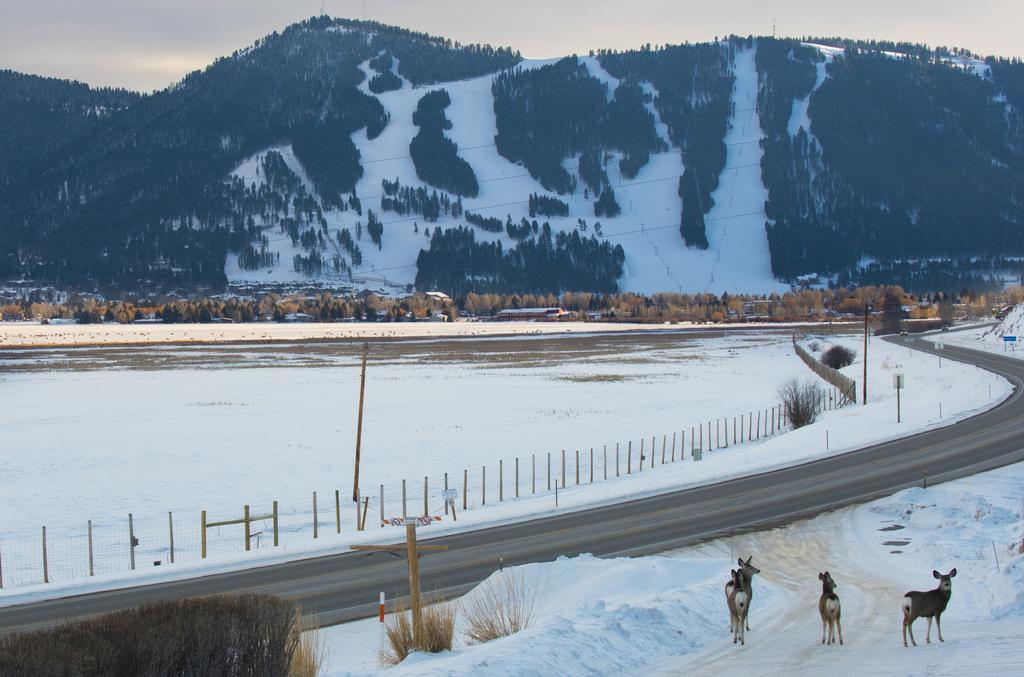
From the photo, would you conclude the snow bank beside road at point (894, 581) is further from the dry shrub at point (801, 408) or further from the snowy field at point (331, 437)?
the dry shrub at point (801, 408)

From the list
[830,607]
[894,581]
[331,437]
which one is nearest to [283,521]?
[894,581]

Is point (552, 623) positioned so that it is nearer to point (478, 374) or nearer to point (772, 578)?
point (772, 578)

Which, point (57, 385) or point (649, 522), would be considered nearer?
point (649, 522)

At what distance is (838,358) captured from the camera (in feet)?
344

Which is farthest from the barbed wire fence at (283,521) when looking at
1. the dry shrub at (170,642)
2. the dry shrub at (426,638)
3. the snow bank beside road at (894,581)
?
the dry shrub at (170,642)

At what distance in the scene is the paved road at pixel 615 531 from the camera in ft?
76.9

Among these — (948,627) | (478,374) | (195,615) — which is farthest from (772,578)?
(478,374)

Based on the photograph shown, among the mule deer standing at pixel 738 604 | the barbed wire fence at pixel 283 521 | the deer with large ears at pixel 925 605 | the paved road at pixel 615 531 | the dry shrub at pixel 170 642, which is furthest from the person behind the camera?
the barbed wire fence at pixel 283 521

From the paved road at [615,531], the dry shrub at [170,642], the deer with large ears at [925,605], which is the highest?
the dry shrub at [170,642]

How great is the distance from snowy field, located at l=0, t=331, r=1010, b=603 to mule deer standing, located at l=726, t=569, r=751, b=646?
14814 millimetres

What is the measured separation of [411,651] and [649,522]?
16.1 metres

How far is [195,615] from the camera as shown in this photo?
12977 mm

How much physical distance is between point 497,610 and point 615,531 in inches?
491

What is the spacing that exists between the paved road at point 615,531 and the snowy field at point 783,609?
1.97 metres
